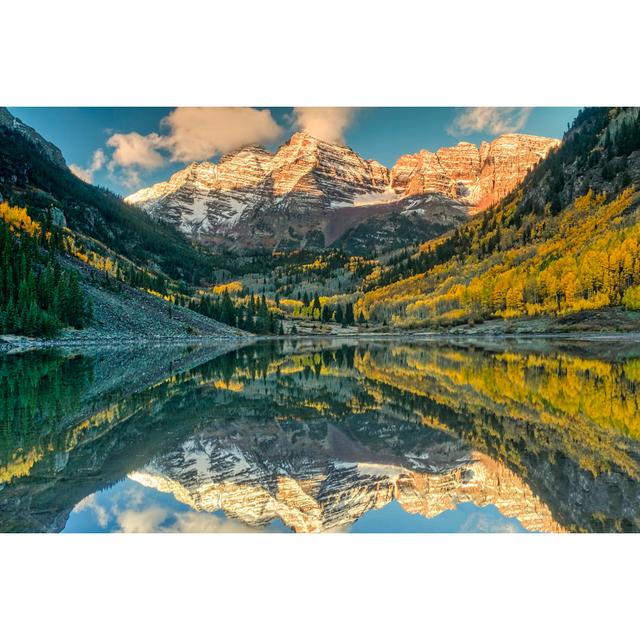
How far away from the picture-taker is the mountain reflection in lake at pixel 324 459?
705cm

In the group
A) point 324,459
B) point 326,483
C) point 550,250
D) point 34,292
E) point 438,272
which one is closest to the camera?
point 326,483

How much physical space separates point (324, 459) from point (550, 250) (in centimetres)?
10322

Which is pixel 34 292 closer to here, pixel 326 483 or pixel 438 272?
pixel 326 483

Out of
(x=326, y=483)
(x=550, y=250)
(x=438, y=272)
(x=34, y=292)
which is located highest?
(x=438, y=272)

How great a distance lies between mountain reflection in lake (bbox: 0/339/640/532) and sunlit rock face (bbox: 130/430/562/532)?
0.12ft

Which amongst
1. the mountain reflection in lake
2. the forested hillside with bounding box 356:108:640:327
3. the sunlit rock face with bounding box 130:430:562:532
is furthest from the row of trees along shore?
the forested hillside with bounding box 356:108:640:327

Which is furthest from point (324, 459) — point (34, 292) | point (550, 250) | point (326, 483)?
point (550, 250)

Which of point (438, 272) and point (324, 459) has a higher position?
point (438, 272)

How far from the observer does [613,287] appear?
70.0 metres

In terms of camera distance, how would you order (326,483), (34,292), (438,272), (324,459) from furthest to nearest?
(438,272) → (34,292) → (324,459) → (326,483)

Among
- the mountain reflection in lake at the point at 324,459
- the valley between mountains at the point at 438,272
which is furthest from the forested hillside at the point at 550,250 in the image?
the mountain reflection in lake at the point at 324,459

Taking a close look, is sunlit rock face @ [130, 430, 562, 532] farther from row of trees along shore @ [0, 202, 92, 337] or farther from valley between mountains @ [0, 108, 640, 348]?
row of trees along shore @ [0, 202, 92, 337]

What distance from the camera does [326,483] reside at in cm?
885
